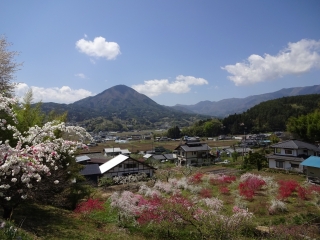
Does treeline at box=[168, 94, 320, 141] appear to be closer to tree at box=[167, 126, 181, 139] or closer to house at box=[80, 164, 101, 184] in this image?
tree at box=[167, 126, 181, 139]

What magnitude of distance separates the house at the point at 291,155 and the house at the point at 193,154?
1438 cm

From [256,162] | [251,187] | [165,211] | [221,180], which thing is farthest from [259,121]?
[165,211]

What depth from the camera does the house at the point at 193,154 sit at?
4234 centimetres

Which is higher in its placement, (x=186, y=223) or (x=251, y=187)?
(x=186, y=223)

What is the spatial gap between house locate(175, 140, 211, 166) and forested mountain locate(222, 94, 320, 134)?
4902 cm

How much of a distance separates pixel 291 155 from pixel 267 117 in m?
67.6

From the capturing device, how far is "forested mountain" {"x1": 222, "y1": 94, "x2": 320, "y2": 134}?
88375 mm

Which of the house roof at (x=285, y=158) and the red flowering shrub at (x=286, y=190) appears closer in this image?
the red flowering shrub at (x=286, y=190)

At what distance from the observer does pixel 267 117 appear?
9119 centimetres

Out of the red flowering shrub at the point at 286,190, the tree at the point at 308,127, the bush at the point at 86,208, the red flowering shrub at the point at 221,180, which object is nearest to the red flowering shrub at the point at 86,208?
the bush at the point at 86,208

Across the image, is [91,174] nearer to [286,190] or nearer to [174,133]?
[286,190]

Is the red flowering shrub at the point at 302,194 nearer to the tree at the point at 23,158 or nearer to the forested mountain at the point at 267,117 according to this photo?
the tree at the point at 23,158

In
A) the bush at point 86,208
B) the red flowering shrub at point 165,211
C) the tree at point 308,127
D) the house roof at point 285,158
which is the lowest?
the house roof at point 285,158

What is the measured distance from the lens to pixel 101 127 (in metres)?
154
